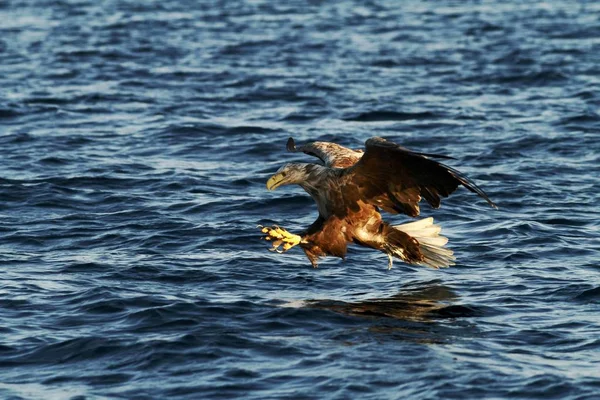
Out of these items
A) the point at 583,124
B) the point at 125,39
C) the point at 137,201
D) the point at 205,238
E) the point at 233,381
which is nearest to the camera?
the point at 233,381

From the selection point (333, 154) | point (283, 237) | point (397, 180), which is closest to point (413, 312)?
point (397, 180)

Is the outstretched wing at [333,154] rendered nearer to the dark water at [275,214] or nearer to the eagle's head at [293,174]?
the eagle's head at [293,174]

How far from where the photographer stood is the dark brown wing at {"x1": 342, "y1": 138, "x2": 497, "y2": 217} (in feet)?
28.2

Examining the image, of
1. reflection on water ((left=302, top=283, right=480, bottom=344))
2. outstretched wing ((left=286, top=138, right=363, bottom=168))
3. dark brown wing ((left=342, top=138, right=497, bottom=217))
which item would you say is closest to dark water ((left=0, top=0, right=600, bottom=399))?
reflection on water ((left=302, top=283, right=480, bottom=344))

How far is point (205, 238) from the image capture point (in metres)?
10.7

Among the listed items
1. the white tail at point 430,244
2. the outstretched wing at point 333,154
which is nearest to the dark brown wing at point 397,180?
the white tail at point 430,244

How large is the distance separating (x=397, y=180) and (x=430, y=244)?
0.72 meters

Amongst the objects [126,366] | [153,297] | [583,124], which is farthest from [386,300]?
Answer: [583,124]

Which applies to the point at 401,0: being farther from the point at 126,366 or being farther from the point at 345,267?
the point at 126,366

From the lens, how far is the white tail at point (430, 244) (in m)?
9.27

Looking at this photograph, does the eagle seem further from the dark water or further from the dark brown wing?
the dark water

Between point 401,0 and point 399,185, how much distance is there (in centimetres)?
2008

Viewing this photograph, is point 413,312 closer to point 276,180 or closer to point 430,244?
point 430,244

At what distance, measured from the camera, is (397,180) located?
29.2 feet
